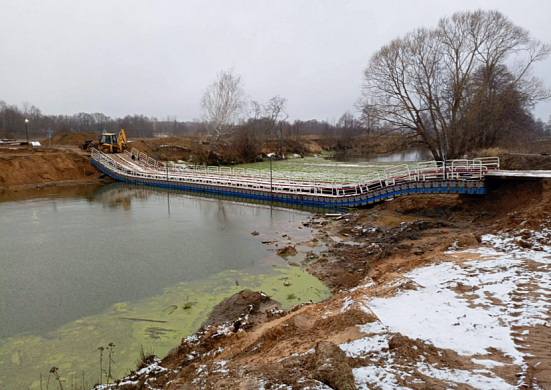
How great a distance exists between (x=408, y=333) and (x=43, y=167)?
47.3 m

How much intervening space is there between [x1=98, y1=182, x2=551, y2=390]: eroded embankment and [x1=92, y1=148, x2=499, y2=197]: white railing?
34.8 ft

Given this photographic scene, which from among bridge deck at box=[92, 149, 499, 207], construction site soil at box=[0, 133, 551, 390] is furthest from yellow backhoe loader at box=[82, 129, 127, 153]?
construction site soil at box=[0, 133, 551, 390]

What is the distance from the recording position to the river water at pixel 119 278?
8367 millimetres

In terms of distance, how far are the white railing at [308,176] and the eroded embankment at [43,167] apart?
2.09m

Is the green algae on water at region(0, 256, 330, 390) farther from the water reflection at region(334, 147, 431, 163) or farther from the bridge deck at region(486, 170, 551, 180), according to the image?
the water reflection at region(334, 147, 431, 163)

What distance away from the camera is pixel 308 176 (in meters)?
35.8

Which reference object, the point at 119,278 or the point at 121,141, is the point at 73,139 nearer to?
the point at 121,141

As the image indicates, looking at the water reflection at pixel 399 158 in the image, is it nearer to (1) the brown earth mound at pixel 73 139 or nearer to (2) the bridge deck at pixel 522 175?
(2) the bridge deck at pixel 522 175

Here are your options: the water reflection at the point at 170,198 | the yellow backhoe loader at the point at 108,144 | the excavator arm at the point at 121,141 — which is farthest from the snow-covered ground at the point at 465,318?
the excavator arm at the point at 121,141

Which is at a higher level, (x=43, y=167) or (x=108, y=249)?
(x=43, y=167)

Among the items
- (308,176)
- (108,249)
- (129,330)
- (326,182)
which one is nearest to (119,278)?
(129,330)

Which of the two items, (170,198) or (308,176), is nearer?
(170,198)

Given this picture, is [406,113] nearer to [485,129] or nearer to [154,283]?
[485,129]

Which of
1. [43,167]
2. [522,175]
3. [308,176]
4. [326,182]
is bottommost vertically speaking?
[326,182]
